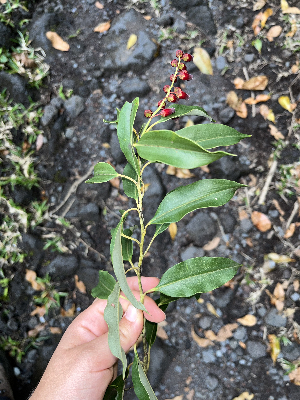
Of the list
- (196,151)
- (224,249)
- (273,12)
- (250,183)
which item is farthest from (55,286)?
(273,12)

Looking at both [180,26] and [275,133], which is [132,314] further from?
Result: [180,26]

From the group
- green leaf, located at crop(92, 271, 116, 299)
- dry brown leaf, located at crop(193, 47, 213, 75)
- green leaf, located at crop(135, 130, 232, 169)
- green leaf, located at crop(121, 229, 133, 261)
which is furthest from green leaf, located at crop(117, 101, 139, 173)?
dry brown leaf, located at crop(193, 47, 213, 75)

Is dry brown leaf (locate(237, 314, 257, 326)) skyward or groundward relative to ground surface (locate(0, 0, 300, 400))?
groundward

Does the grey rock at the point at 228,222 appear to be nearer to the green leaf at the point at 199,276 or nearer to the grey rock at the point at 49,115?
the green leaf at the point at 199,276

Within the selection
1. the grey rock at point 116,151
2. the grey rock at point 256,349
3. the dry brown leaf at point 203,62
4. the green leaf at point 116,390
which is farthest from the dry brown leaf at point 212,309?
the dry brown leaf at point 203,62

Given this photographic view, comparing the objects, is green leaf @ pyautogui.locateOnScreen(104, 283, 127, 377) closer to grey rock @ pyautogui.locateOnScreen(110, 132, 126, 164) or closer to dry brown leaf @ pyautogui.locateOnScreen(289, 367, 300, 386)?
grey rock @ pyautogui.locateOnScreen(110, 132, 126, 164)

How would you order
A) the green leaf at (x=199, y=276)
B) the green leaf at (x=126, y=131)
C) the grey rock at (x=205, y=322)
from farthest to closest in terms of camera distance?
the grey rock at (x=205, y=322), the green leaf at (x=199, y=276), the green leaf at (x=126, y=131)
